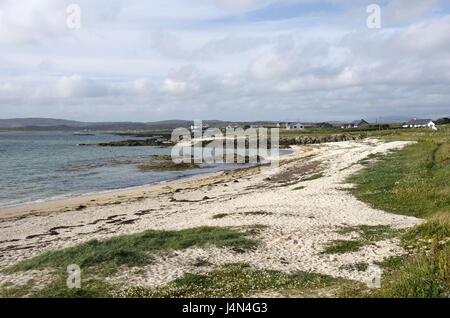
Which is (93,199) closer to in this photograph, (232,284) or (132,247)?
(132,247)

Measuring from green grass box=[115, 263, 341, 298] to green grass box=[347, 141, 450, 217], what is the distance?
1079 centimetres

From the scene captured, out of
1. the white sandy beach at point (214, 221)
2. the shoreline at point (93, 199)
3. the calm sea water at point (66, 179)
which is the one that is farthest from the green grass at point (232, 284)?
the calm sea water at point (66, 179)

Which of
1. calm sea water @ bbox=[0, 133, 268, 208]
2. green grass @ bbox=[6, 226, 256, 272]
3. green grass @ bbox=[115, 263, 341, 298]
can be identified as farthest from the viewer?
calm sea water @ bbox=[0, 133, 268, 208]

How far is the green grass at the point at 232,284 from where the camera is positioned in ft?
32.2

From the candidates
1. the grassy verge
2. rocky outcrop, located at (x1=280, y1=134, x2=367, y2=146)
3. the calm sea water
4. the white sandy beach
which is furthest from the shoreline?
rocky outcrop, located at (x1=280, y1=134, x2=367, y2=146)

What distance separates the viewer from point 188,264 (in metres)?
12.4

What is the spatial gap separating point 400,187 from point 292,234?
451 inches

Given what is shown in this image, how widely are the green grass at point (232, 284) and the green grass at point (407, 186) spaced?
1079cm

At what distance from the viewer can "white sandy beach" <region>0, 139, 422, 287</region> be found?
12383 millimetres

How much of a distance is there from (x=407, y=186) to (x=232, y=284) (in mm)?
17435

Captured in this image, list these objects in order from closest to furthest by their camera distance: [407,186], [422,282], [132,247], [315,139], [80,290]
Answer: [422,282] → [80,290] → [132,247] → [407,186] → [315,139]

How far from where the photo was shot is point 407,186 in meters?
22.5

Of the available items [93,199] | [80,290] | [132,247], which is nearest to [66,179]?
[93,199]

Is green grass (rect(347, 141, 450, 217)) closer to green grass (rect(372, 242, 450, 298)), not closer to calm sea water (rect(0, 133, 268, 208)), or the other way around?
green grass (rect(372, 242, 450, 298))
